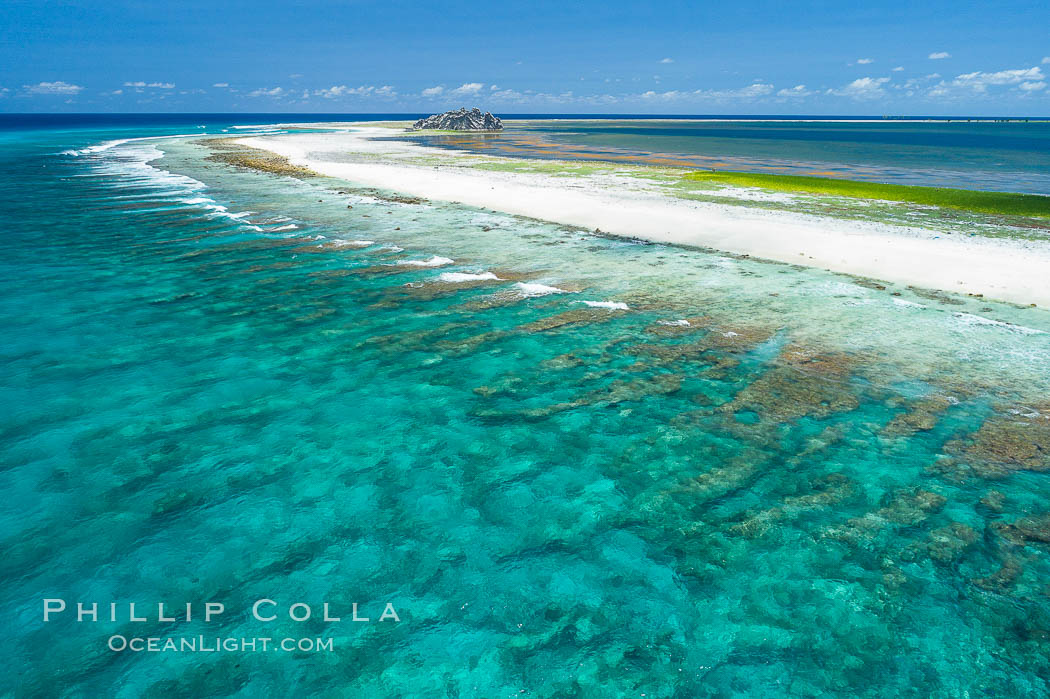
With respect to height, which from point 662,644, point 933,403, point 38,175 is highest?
point 38,175

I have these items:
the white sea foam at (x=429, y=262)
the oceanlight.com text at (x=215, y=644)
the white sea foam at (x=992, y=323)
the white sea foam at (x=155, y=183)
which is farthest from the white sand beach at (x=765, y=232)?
the oceanlight.com text at (x=215, y=644)

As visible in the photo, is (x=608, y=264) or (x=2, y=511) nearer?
(x=2, y=511)

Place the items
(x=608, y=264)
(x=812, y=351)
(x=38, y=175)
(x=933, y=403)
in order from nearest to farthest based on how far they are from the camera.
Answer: (x=933, y=403), (x=812, y=351), (x=608, y=264), (x=38, y=175)

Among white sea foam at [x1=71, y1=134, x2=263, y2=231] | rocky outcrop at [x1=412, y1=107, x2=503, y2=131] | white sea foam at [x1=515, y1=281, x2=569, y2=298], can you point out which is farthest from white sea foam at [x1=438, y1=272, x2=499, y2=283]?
rocky outcrop at [x1=412, y1=107, x2=503, y2=131]

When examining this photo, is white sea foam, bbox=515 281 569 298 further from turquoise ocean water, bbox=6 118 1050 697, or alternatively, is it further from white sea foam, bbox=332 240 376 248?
white sea foam, bbox=332 240 376 248

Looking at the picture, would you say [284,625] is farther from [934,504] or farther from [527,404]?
[934,504]

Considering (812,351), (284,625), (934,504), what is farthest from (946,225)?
(284,625)
